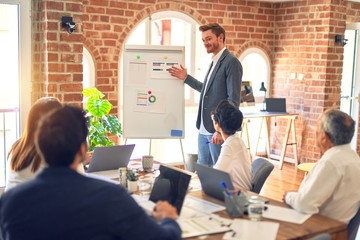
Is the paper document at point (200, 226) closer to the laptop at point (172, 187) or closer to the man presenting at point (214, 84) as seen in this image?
the laptop at point (172, 187)

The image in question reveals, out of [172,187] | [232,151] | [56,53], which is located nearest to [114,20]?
[56,53]

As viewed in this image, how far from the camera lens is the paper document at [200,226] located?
206 cm

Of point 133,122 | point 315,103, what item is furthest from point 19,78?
point 315,103

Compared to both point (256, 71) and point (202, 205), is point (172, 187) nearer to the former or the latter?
point (202, 205)

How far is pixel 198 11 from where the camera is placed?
6312 millimetres

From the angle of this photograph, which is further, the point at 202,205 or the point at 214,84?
the point at 214,84

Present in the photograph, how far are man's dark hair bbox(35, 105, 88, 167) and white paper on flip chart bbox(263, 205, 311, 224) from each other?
3.76 ft

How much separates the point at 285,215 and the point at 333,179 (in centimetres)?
31

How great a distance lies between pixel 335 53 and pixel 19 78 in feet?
14.0

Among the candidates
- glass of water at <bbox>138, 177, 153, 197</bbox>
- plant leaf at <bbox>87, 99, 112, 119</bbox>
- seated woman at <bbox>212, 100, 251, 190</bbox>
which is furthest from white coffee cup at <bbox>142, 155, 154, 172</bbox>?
plant leaf at <bbox>87, 99, 112, 119</bbox>

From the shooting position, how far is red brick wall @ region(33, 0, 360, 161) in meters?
4.09

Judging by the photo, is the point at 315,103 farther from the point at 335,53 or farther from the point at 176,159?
the point at 176,159

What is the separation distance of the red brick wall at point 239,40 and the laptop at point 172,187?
78.0 inches

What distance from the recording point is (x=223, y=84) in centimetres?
394
